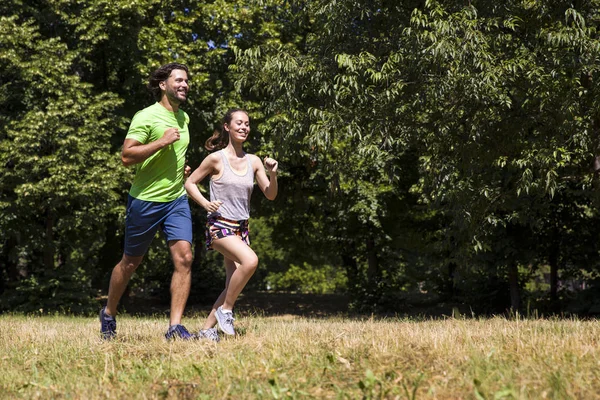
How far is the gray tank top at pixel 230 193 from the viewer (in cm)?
609

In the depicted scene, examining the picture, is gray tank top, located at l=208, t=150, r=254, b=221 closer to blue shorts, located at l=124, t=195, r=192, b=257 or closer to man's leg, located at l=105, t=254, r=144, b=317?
blue shorts, located at l=124, t=195, r=192, b=257

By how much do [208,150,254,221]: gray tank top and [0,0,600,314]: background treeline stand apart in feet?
14.0

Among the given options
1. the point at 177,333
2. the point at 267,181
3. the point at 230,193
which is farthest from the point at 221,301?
the point at 267,181

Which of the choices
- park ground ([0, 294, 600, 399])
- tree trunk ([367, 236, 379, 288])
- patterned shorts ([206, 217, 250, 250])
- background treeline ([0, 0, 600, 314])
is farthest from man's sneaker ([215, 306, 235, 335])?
tree trunk ([367, 236, 379, 288])

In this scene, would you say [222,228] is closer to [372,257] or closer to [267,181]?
[267,181]

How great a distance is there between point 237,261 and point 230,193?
0.59 metres

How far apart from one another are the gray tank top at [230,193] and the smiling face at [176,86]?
636 mm

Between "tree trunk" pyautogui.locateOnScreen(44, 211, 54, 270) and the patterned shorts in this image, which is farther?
"tree trunk" pyautogui.locateOnScreen(44, 211, 54, 270)

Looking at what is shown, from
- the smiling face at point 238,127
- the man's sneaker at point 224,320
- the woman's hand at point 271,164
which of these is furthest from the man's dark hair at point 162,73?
the man's sneaker at point 224,320

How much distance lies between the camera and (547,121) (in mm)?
10492

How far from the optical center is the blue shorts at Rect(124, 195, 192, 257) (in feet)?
19.5

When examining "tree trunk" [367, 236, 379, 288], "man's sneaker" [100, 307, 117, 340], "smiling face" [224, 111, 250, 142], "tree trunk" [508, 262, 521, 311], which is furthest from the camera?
"tree trunk" [367, 236, 379, 288]

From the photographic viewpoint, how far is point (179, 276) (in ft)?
19.6

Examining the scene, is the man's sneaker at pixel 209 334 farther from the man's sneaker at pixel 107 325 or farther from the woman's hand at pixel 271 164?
the woman's hand at pixel 271 164
